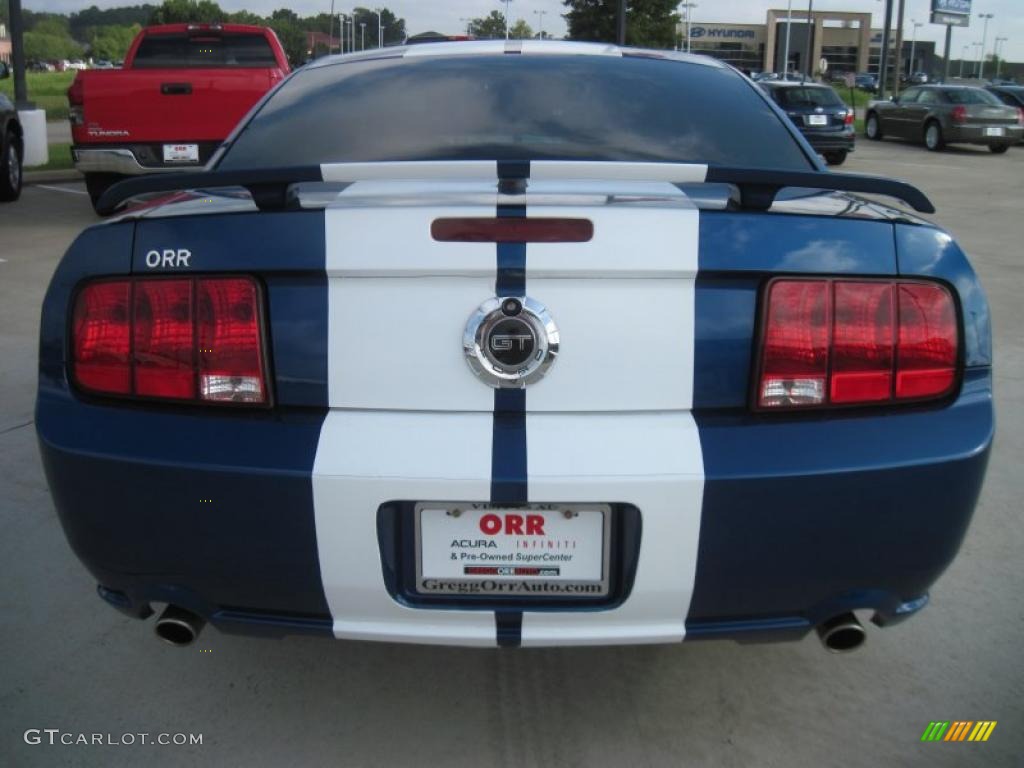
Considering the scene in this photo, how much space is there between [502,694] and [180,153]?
7.72 metres

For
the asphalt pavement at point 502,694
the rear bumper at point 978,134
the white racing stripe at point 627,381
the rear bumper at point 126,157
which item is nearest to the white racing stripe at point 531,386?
the white racing stripe at point 627,381

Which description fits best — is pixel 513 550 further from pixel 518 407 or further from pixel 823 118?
pixel 823 118

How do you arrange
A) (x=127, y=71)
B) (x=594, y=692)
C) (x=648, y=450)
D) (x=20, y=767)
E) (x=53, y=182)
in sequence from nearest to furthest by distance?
(x=648, y=450)
(x=20, y=767)
(x=594, y=692)
(x=127, y=71)
(x=53, y=182)

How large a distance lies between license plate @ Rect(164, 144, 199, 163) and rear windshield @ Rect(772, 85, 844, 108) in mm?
13803

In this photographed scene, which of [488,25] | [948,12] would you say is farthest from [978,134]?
[488,25]

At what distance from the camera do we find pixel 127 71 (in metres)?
9.28

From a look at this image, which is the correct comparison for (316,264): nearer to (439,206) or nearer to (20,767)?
(439,206)

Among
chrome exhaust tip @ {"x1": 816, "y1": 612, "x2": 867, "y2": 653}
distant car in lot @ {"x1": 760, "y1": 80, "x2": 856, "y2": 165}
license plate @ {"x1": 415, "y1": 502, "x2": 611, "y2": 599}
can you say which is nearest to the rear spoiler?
license plate @ {"x1": 415, "y1": 502, "x2": 611, "y2": 599}

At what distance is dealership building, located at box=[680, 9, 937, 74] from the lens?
294 feet

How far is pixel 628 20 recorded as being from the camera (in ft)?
155

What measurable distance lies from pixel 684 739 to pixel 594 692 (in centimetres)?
27

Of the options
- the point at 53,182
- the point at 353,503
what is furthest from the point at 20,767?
the point at 53,182

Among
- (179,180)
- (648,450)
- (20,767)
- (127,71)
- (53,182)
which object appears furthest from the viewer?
(53,182)

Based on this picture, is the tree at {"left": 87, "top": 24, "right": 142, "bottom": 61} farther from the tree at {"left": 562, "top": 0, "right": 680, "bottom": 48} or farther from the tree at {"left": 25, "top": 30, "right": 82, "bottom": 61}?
the tree at {"left": 562, "top": 0, "right": 680, "bottom": 48}
